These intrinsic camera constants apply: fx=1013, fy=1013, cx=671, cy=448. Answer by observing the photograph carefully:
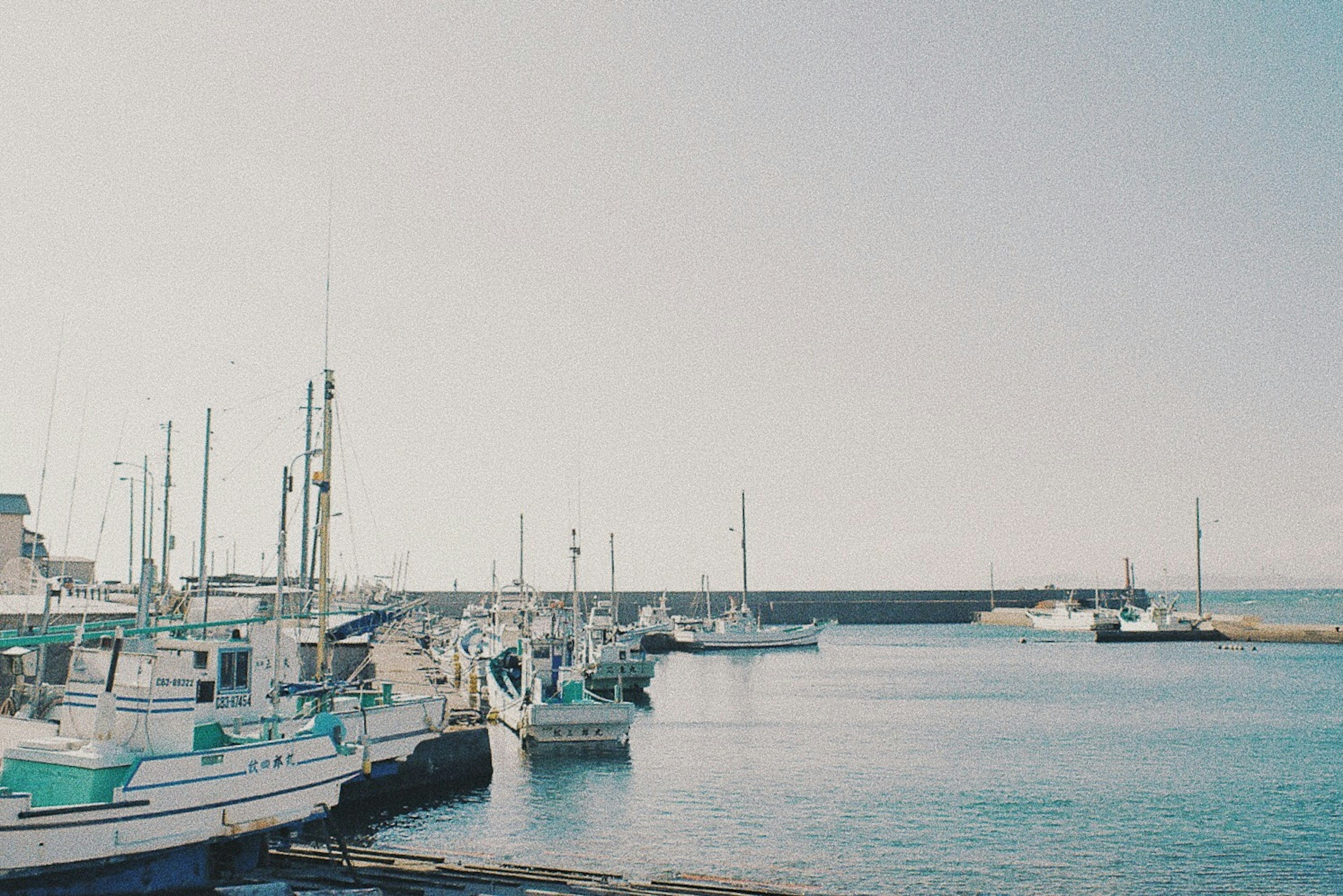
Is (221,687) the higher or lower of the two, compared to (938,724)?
higher

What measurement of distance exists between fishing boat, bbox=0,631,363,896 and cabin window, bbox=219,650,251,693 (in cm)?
54

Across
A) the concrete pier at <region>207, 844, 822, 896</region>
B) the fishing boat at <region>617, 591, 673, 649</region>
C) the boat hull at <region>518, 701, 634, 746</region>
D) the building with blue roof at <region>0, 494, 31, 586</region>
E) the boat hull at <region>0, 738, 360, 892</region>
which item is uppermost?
the building with blue roof at <region>0, 494, 31, 586</region>

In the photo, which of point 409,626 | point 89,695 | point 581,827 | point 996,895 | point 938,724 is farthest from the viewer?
point 409,626

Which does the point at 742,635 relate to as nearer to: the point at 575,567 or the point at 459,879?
the point at 575,567

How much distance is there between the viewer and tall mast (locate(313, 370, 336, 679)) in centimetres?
2867

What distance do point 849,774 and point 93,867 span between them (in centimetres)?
3109

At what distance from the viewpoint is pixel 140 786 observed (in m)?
18.4

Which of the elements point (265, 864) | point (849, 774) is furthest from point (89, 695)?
point (849, 774)

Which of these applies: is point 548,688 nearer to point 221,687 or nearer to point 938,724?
point 938,724

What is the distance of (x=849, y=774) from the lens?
42.7 metres

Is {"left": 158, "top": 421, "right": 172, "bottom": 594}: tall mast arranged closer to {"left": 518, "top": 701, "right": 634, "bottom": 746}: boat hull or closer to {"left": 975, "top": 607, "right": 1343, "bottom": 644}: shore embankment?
{"left": 518, "top": 701, "right": 634, "bottom": 746}: boat hull

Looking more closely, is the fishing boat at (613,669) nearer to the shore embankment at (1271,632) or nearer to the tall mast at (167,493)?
the tall mast at (167,493)

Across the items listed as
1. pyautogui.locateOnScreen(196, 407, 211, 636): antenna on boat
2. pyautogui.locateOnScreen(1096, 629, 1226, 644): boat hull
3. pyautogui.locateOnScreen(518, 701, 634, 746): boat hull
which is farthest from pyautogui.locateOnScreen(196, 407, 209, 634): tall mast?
pyautogui.locateOnScreen(1096, 629, 1226, 644): boat hull

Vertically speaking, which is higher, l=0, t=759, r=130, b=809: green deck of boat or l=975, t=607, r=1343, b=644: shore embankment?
l=0, t=759, r=130, b=809: green deck of boat
